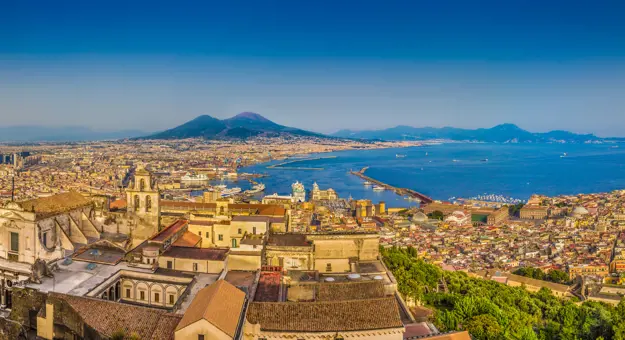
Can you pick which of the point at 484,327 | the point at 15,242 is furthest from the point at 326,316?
the point at 15,242

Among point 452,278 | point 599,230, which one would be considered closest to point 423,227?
point 599,230

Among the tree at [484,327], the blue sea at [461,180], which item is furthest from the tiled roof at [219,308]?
the blue sea at [461,180]

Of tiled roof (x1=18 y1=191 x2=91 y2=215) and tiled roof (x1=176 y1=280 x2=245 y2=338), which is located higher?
tiled roof (x1=18 y1=191 x2=91 y2=215)

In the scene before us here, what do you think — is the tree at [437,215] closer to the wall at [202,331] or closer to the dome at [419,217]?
the dome at [419,217]

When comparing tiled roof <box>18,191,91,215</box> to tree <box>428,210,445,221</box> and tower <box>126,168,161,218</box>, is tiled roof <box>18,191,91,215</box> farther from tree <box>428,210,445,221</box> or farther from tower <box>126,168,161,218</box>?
tree <box>428,210,445,221</box>

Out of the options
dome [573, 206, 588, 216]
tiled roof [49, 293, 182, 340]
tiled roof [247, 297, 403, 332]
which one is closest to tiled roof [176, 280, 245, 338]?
tiled roof [247, 297, 403, 332]
